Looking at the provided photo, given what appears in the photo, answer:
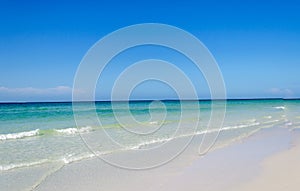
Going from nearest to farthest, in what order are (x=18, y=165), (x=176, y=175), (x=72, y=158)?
(x=176, y=175), (x=18, y=165), (x=72, y=158)

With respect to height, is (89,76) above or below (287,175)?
above

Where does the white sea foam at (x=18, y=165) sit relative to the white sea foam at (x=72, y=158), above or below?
below

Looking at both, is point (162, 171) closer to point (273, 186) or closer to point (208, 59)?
point (273, 186)

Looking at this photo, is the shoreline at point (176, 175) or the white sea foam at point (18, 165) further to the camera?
the white sea foam at point (18, 165)

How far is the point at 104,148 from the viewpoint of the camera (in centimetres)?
1326

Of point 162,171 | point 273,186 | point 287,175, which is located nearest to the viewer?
point 273,186

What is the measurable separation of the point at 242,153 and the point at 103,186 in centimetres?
573

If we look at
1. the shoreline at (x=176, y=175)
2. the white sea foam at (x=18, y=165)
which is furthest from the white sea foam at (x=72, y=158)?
the white sea foam at (x=18, y=165)

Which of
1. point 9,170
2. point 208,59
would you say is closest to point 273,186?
point 208,59

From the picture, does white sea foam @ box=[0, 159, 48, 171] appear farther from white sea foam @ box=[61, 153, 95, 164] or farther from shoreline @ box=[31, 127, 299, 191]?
shoreline @ box=[31, 127, 299, 191]

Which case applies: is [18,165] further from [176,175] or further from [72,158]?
[176,175]

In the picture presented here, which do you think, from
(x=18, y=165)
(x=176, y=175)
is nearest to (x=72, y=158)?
(x=18, y=165)

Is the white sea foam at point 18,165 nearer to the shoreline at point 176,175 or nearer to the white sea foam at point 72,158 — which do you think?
the white sea foam at point 72,158

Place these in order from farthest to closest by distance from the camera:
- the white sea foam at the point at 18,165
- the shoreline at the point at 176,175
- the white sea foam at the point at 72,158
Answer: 1. the white sea foam at the point at 72,158
2. the white sea foam at the point at 18,165
3. the shoreline at the point at 176,175
